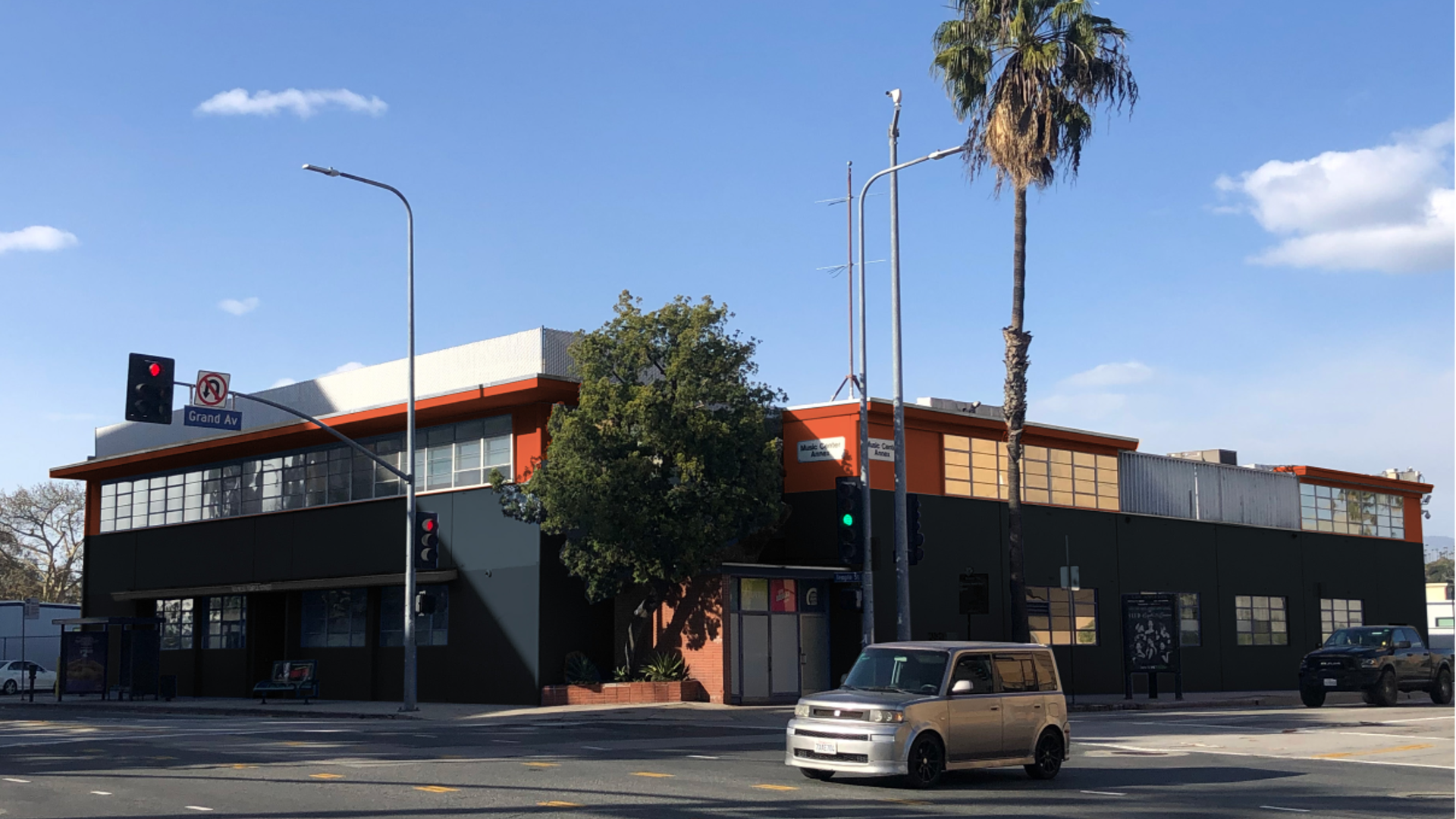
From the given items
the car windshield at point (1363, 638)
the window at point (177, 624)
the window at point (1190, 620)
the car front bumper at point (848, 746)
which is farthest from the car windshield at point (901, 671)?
the window at point (177, 624)

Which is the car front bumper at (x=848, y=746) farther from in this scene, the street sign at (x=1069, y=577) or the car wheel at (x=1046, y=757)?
the street sign at (x=1069, y=577)

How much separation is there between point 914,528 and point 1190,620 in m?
18.0

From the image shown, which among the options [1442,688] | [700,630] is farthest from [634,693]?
[1442,688]

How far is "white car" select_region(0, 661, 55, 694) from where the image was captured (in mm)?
53100

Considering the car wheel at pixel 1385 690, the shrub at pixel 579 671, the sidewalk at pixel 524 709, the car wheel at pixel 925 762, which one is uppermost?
the car wheel at pixel 925 762

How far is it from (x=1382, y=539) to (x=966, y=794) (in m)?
41.9

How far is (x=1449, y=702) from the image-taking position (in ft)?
109

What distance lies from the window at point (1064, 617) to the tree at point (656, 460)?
9.27m

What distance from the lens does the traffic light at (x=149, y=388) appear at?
25406mm

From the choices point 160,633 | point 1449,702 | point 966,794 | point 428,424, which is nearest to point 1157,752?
point 966,794

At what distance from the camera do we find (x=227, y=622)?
44.2 m

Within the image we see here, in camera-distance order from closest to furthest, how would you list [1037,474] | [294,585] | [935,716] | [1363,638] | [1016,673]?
[935,716] < [1016,673] < [1363,638] < [1037,474] < [294,585]

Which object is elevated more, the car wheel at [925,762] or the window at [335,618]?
the window at [335,618]

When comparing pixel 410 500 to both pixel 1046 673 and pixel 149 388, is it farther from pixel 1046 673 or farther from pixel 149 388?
pixel 1046 673
